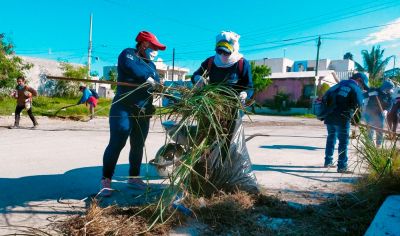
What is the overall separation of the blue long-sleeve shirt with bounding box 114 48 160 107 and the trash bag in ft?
3.01

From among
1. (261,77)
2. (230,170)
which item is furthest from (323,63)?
(230,170)

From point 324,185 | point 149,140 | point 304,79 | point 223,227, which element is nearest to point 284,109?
point 304,79

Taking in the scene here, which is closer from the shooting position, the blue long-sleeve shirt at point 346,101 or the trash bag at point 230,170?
the trash bag at point 230,170

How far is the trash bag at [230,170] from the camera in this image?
3301 mm

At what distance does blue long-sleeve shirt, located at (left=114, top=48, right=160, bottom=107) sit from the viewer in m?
A: 3.43

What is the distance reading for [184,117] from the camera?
2.81m

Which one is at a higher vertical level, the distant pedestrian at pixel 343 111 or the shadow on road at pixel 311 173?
the distant pedestrian at pixel 343 111

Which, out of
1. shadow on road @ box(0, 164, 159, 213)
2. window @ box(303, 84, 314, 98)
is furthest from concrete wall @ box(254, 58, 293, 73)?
shadow on road @ box(0, 164, 159, 213)

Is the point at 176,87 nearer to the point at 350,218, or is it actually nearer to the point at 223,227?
the point at 223,227

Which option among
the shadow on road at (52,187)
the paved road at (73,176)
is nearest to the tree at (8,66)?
the paved road at (73,176)

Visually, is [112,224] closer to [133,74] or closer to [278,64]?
[133,74]

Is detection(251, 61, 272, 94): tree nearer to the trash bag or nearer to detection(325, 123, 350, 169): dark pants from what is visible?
detection(325, 123, 350, 169): dark pants

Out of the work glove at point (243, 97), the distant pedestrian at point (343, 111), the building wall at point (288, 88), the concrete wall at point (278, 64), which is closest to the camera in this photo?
the work glove at point (243, 97)

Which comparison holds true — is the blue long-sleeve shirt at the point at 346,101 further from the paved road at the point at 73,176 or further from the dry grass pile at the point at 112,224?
the dry grass pile at the point at 112,224
